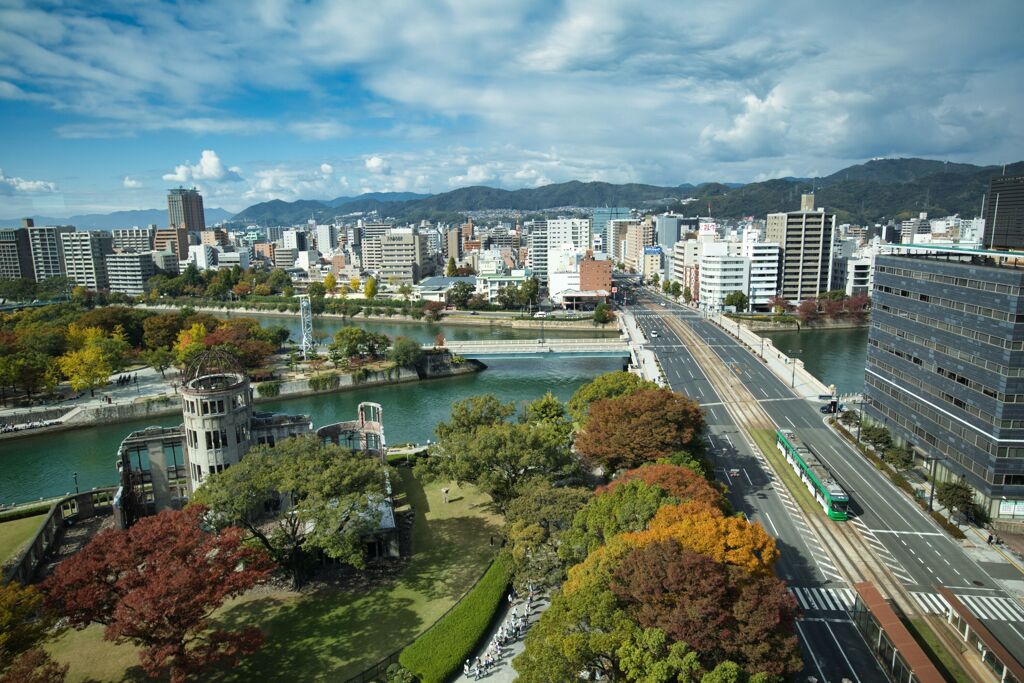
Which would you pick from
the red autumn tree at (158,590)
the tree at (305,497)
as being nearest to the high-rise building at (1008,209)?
the tree at (305,497)

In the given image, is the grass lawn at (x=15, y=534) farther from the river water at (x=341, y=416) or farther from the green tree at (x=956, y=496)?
the green tree at (x=956, y=496)

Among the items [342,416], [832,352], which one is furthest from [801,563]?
[832,352]

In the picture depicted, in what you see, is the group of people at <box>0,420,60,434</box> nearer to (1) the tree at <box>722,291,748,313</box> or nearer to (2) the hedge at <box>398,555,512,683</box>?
(2) the hedge at <box>398,555,512,683</box>

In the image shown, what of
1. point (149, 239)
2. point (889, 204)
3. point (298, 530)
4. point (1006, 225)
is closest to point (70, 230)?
point (149, 239)

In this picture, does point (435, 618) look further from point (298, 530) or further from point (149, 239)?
point (149, 239)

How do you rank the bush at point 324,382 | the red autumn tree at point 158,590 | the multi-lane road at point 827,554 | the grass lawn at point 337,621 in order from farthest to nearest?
the bush at point 324,382, the multi-lane road at point 827,554, the grass lawn at point 337,621, the red autumn tree at point 158,590

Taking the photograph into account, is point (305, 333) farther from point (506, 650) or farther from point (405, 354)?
point (506, 650)

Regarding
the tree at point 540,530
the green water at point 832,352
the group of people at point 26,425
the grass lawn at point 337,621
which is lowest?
the group of people at point 26,425
